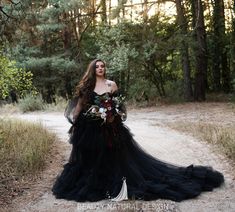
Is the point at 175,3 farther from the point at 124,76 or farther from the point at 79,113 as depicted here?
the point at 79,113

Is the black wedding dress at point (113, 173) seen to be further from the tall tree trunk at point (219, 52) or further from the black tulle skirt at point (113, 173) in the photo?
the tall tree trunk at point (219, 52)

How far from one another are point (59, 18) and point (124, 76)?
581cm

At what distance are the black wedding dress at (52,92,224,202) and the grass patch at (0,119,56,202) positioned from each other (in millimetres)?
1049

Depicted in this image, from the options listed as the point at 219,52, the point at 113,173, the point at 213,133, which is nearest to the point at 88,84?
the point at 113,173

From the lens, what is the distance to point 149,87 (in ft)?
75.5

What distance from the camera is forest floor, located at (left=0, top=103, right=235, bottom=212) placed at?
6196 millimetres

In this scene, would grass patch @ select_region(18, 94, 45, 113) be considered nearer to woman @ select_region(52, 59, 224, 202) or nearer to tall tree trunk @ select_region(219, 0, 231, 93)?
tall tree trunk @ select_region(219, 0, 231, 93)

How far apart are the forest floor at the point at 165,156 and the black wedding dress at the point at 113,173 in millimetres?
196

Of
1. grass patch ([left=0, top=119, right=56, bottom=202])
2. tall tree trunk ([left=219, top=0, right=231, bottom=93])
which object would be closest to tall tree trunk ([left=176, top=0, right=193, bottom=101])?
tall tree trunk ([left=219, top=0, right=231, bottom=93])

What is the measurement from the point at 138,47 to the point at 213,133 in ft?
34.6

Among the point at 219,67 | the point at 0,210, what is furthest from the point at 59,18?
the point at 0,210

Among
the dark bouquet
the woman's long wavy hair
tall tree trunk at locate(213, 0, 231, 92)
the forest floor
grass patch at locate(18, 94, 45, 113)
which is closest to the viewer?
the forest floor

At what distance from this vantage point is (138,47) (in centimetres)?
2117

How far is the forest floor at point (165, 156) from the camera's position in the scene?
620cm
